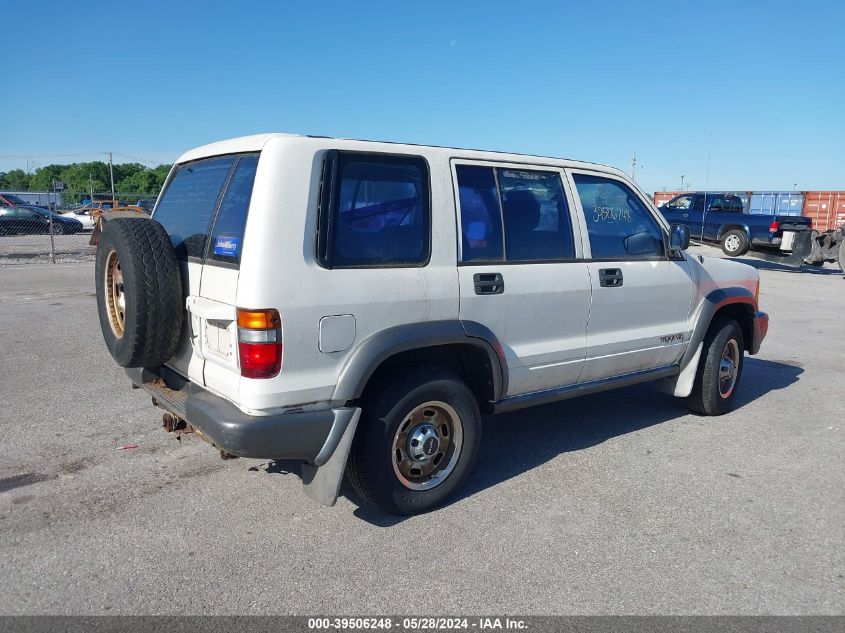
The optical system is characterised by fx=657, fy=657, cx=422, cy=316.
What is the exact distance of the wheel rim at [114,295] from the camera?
12.1 feet

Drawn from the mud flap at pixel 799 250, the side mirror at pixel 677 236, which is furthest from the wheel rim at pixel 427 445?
the mud flap at pixel 799 250

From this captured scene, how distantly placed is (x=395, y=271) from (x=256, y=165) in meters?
0.87

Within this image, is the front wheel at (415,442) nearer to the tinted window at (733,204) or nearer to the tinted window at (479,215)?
the tinted window at (479,215)

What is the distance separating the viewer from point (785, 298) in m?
13.6

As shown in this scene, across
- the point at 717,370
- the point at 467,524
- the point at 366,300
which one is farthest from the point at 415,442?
the point at 717,370

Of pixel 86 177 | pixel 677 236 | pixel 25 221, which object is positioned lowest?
pixel 25 221

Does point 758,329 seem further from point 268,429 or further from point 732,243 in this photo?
point 732,243

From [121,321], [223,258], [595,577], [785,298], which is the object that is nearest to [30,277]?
[121,321]

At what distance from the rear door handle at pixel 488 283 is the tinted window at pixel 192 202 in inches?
58.3

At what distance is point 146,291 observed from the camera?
3281 millimetres

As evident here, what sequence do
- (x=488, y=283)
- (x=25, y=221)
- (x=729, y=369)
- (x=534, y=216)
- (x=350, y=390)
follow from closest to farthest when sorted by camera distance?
(x=350, y=390)
(x=488, y=283)
(x=534, y=216)
(x=729, y=369)
(x=25, y=221)

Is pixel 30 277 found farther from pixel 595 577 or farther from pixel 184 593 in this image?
pixel 595 577

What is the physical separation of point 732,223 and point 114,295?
727 inches

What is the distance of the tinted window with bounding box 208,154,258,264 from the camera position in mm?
3166
